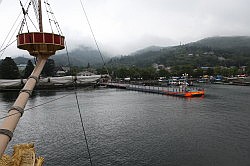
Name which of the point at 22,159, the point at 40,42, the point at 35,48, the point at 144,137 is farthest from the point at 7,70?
the point at 40,42

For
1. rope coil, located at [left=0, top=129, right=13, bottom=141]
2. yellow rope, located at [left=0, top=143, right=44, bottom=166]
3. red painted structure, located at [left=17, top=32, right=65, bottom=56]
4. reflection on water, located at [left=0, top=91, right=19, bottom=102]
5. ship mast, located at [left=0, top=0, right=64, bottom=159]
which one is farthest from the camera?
reflection on water, located at [left=0, top=91, right=19, bottom=102]

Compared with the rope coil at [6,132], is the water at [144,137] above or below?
below

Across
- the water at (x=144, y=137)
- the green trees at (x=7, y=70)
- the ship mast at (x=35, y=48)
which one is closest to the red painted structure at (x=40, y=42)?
the ship mast at (x=35, y=48)

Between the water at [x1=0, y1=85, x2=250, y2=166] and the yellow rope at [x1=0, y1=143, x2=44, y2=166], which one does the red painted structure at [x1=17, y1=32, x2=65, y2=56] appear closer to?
the yellow rope at [x1=0, y1=143, x2=44, y2=166]

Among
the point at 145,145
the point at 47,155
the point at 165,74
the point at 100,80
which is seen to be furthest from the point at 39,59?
the point at 165,74

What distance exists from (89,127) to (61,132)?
4.40 m

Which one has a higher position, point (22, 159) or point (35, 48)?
point (35, 48)

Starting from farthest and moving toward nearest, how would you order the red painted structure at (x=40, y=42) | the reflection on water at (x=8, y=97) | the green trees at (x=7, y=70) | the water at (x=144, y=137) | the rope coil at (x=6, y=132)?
the green trees at (x=7, y=70) → the reflection on water at (x=8, y=97) → the water at (x=144, y=137) → the red painted structure at (x=40, y=42) → the rope coil at (x=6, y=132)

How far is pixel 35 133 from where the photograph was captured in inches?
Answer: 1303

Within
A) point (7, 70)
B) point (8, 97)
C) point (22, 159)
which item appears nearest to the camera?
point (22, 159)

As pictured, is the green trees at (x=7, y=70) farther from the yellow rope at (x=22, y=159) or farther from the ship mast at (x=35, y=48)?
the ship mast at (x=35, y=48)

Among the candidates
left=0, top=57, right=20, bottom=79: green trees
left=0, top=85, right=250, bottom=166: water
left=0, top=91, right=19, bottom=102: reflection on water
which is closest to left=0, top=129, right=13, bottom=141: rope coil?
left=0, top=85, right=250, bottom=166: water

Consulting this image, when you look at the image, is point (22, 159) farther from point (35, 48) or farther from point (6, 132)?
point (6, 132)

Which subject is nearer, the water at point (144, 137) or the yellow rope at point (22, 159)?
the yellow rope at point (22, 159)
